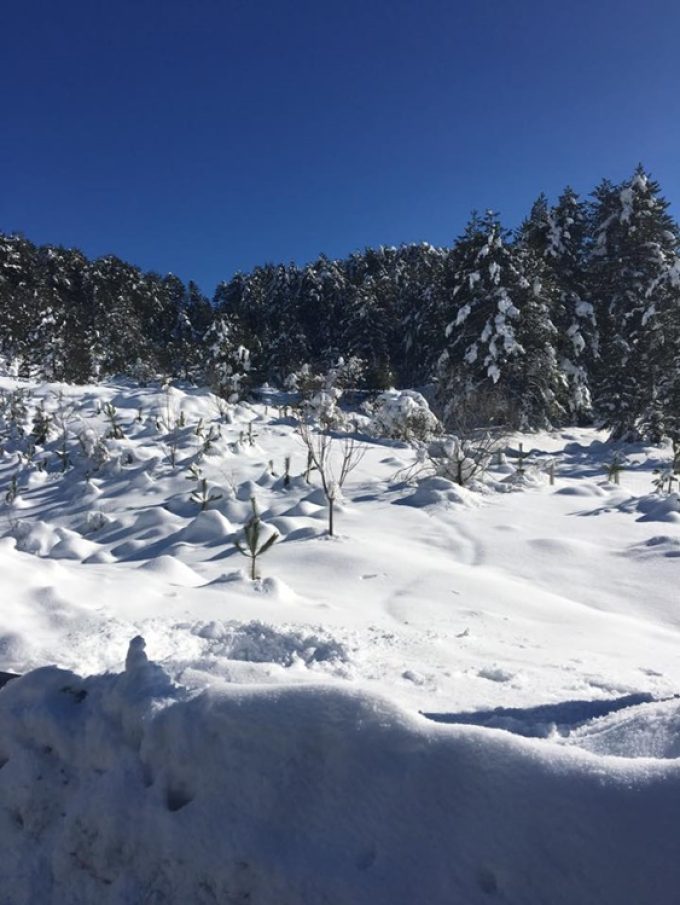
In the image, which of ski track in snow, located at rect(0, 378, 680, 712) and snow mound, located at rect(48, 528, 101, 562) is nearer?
ski track in snow, located at rect(0, 378, 680, 712)

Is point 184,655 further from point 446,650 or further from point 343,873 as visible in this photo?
point 343,873

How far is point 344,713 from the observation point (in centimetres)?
156

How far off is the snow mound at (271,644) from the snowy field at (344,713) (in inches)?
0.7

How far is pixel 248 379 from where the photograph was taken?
22859 mm

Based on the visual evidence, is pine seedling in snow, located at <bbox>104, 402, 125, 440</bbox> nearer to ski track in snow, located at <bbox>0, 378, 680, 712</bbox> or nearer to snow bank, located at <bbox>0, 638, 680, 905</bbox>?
ski track in snow, located at <bbox>0, 378, 680, 712</bbox>

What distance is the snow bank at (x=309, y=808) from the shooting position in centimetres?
120

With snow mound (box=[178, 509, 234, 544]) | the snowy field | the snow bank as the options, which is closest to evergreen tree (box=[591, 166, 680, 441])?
the snowy field

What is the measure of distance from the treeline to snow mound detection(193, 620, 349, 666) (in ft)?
24.2

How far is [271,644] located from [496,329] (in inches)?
596

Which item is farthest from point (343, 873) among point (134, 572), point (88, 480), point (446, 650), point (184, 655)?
point (88, 480)

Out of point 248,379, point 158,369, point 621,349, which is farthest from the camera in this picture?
point 158,369

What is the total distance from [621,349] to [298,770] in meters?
18.6

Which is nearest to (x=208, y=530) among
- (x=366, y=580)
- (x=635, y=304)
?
(x=366, y=580)

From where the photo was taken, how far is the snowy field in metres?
1.26
